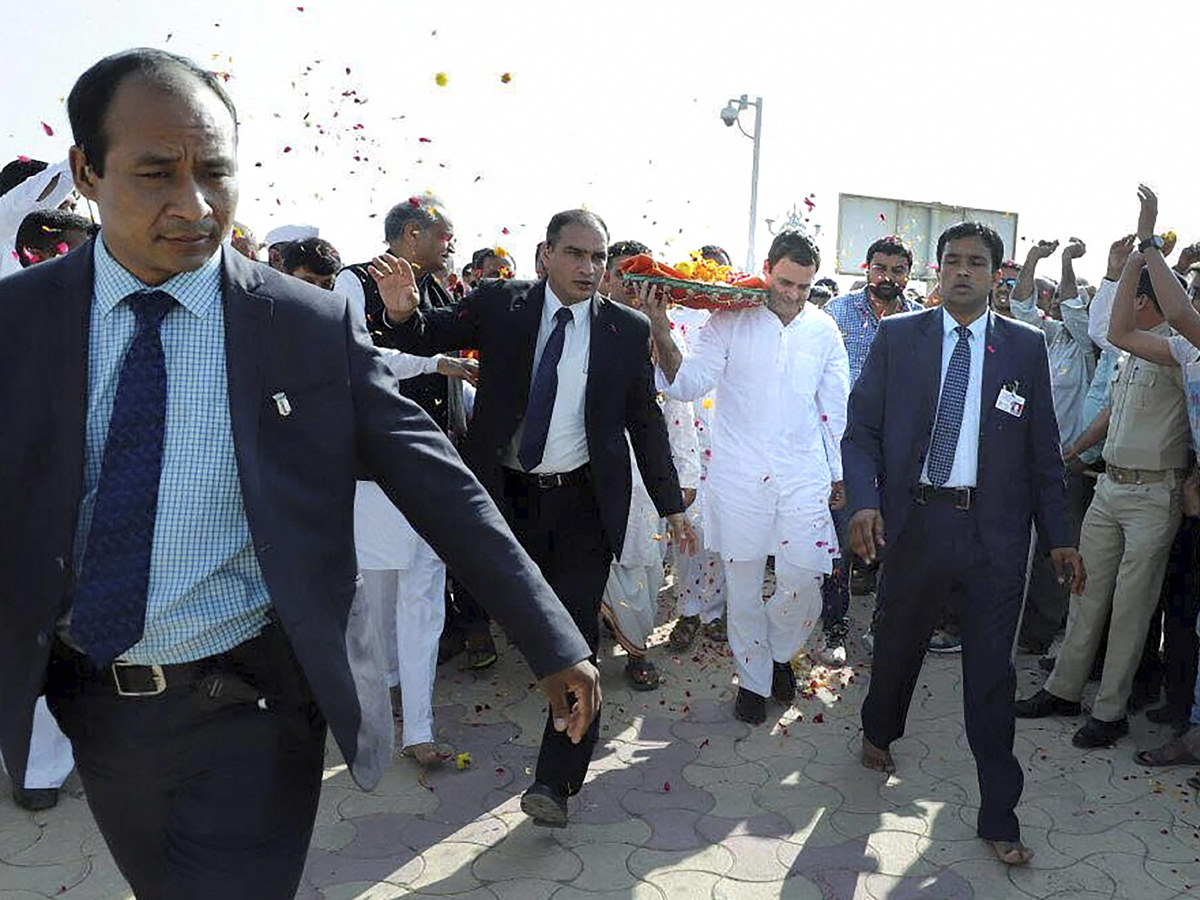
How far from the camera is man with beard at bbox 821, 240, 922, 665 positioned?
247 inches

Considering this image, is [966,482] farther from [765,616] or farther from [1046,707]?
[1046,707]

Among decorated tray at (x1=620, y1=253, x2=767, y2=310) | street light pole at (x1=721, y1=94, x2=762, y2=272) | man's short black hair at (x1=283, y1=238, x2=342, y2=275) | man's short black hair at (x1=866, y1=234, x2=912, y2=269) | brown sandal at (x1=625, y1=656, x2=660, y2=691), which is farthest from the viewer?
street light pole at (x1=721, y1=94, x2=762, y2=272)

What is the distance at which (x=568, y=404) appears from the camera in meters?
4.16

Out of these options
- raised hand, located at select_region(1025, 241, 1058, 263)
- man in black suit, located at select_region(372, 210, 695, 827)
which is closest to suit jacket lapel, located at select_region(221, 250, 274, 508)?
man in black suit, located at select_region(372, 210, 695, 827)

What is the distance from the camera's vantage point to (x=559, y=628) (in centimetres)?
198

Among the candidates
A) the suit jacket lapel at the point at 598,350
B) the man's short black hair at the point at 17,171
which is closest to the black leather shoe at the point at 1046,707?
the suit jacket lapel at the point at 598,350

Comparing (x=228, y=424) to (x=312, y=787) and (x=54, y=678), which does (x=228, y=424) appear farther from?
(x=312, y=787)

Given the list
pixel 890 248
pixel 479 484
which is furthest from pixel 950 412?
pixel 890 248

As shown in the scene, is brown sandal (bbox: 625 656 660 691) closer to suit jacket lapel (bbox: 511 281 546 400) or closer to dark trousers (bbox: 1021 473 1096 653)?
suit jacket lapel (bbox: 511 281 546 400)

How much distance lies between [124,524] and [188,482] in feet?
0.42

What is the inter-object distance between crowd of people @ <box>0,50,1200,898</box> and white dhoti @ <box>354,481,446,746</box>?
0.01m

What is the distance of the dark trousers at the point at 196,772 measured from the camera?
1.83 metres

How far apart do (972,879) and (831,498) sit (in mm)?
2272

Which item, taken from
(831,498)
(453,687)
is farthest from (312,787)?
(831,498)
